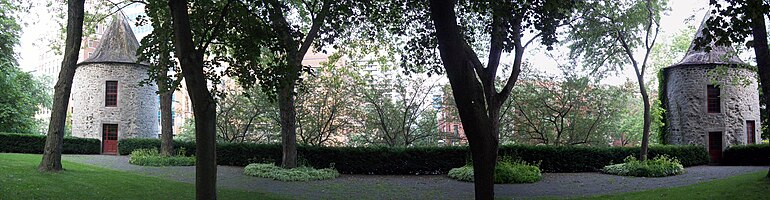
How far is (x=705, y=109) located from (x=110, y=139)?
29.0 metres

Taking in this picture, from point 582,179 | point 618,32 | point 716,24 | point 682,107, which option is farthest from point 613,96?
point 716,24

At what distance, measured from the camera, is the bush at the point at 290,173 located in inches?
569

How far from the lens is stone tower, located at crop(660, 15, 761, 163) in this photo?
2306 centimetres

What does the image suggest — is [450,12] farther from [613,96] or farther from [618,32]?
[613,96]

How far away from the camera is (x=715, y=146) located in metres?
23.3

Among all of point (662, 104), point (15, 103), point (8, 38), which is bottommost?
point (15, 103)

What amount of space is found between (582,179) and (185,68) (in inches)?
482

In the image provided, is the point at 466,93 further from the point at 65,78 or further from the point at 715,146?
the point at 715,146

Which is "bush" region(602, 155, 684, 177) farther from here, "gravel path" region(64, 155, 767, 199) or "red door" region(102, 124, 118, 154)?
"red door" region(102, 124, 118, 154)

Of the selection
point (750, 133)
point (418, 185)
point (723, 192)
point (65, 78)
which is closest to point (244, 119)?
point (65, 78)

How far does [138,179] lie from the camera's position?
11.9 metres

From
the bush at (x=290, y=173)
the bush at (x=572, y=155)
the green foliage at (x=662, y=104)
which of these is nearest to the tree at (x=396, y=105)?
the bush at (x=572, y=155)

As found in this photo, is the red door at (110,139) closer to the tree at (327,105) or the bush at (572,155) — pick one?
the tree at (327,105)

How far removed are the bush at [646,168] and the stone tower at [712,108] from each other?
26.0 ft
